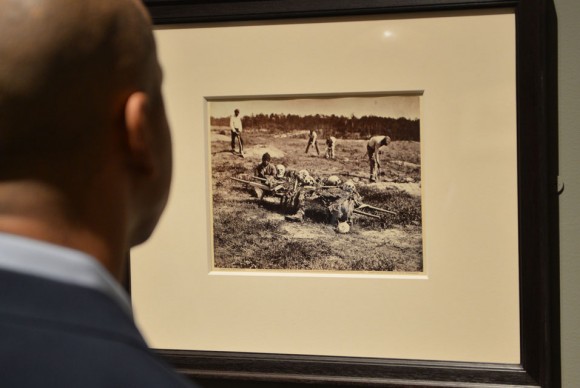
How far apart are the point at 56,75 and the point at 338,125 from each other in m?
0.33

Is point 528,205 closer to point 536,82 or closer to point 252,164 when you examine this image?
point 536,82

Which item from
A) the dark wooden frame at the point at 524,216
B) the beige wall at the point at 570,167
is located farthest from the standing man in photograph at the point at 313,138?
the beige wall at the point at 570,167

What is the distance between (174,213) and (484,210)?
291mm

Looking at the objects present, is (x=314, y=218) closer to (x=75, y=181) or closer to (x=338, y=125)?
(x=338, y=125)

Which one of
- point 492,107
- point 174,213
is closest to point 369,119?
point 492,107

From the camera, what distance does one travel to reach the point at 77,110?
27cm

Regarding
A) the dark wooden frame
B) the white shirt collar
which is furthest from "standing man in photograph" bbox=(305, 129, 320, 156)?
the white shirt collar

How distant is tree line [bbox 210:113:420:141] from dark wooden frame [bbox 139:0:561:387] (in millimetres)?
90

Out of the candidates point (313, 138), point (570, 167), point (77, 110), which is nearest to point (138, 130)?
point (77, 110)

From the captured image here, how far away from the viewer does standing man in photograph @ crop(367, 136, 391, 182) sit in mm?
549

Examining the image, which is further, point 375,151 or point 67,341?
point 375,151

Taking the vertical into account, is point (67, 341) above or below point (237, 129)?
below

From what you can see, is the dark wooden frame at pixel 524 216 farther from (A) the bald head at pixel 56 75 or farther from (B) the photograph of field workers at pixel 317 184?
(A) the bald head at pixel 56 75

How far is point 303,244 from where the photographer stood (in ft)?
1.88
